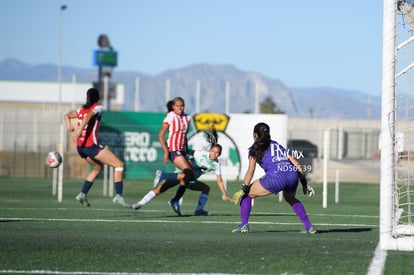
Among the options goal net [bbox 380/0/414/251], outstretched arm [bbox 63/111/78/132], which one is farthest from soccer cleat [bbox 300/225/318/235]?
outstretched arm [bbox 63/111/78/132]

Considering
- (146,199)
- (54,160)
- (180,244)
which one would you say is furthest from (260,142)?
(54,160)

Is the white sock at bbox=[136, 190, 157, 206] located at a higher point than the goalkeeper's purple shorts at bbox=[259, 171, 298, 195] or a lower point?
lower

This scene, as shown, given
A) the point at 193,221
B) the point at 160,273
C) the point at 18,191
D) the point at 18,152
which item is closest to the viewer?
the point at 160,273

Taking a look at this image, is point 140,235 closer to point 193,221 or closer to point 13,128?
point 193,221

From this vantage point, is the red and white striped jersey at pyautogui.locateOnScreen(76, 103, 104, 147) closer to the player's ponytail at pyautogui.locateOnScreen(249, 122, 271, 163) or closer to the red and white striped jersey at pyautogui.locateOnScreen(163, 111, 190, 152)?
the red and white striped jersey at pyautogui.locateOnScreen(163, 111, 190, 152)

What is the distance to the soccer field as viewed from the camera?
9.12 meters

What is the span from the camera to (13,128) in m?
42.1

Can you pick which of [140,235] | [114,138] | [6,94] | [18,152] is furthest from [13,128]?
[6,94]

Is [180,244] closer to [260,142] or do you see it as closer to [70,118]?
[260,142]

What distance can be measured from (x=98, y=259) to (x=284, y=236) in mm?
3670

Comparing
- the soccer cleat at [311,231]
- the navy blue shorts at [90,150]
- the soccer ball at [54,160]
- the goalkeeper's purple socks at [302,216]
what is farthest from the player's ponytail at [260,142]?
the soccer ball at [54,160]

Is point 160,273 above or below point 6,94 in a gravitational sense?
below

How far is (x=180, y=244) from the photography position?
11086 mm

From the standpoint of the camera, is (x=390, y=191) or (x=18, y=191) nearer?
(x=390, y=191)
